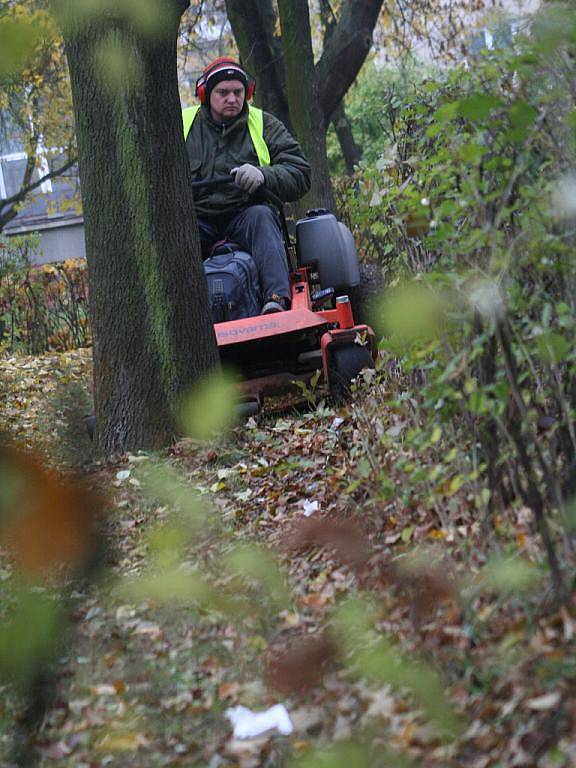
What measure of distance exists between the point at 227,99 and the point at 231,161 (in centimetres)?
38

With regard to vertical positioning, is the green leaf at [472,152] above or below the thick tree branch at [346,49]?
below

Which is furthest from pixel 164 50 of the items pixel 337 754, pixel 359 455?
pixel 337 754

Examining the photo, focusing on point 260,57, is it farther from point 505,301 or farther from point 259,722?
point 259,722

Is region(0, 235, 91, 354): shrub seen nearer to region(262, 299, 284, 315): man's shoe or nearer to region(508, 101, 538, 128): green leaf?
region(262, 299, 284, 315): man's shoe

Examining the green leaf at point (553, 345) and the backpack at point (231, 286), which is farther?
the backpack at point (231, 286)

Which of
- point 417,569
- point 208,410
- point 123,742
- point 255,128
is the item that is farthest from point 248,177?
point 123,742

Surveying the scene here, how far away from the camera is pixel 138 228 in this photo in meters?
5.98

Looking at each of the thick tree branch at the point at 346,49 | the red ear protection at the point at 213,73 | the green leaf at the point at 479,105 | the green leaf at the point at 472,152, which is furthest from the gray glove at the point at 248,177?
the thick tree branch at the point at 346,49

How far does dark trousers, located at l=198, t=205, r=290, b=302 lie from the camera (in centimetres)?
707

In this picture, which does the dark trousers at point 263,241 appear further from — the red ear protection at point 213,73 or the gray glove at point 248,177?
the red ear protection at point 213,73

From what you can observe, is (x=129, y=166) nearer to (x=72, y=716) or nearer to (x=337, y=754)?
(x=72, y=716)

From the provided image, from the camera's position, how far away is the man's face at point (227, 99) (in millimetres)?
7336

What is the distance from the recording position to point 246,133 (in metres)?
7.49

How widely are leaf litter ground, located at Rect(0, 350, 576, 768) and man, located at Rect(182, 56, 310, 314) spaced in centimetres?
215
